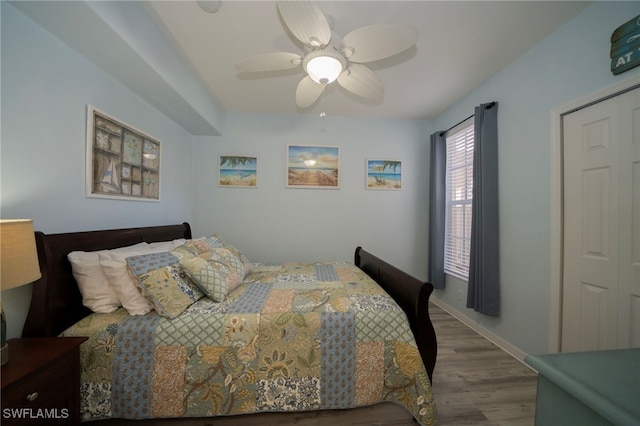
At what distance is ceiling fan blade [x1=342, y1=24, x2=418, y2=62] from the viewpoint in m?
1.17

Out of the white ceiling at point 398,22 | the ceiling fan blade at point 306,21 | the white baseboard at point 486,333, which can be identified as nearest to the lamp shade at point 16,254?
the ceiling fan blade at point 306,21

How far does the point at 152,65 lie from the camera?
163cm

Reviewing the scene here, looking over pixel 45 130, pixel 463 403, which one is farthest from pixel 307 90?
pixel 463 403

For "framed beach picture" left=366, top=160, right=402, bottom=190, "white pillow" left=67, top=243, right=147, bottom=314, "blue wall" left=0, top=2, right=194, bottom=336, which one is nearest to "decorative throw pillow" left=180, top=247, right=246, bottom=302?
"white pillow" left=67, top=243, right=147, bottom=314

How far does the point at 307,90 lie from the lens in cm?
173

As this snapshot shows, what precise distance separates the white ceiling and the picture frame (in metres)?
0.85

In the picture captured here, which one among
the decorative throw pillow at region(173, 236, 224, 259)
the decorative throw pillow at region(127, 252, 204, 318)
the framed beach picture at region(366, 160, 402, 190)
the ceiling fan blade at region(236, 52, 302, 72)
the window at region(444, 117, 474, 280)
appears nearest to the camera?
the decorative throw pillow at region(127, 252, 204, 318)

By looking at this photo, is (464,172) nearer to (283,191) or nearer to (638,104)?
(638,104)

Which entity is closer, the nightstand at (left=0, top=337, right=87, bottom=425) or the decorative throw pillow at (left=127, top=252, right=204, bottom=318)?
the nightstand at (left=0, top=337, right=87, bottom=425)

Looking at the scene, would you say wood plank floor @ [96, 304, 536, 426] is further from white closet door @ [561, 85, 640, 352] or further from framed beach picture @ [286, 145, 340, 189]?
framed beach picture @ [286, 145, 340, 189]

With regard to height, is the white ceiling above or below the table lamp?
above

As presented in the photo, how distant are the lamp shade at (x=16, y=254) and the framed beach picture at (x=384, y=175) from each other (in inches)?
121

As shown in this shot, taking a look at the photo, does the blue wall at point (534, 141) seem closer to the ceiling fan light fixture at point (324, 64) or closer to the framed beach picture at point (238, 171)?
the ceiling fan light fixture at point (324, 64)

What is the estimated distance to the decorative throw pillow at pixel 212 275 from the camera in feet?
4.83
